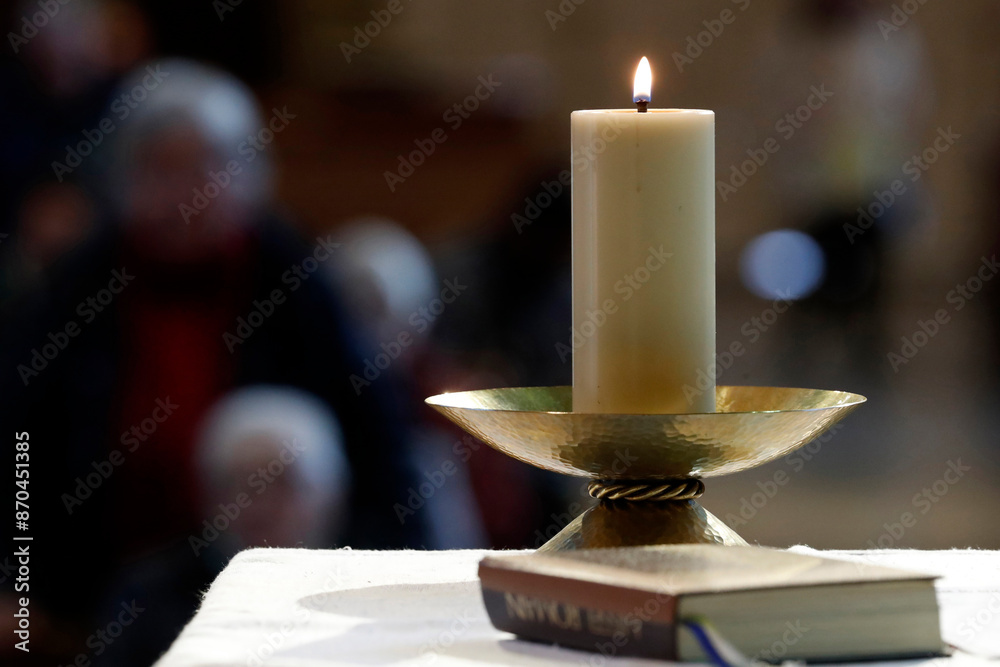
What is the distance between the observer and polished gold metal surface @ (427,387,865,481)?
1.39 ft

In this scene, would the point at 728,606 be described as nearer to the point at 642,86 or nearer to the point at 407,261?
the point at 642,86

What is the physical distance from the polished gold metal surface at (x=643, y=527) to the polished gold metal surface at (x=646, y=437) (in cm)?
2

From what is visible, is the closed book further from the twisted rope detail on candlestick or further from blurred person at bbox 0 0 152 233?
blurred person at bbox 0 0 152 233

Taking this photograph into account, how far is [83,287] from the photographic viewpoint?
62.8 inches

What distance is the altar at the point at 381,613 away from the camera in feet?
1.19

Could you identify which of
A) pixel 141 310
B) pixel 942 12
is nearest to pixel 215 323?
pixel 141 310

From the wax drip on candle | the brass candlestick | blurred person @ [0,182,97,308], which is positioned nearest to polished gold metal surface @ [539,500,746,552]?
the brass candlestick

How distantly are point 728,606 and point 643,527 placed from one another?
144 millimetres

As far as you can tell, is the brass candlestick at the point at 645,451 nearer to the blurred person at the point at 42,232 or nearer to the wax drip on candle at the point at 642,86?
the wax drip on candle at the point at 642,86

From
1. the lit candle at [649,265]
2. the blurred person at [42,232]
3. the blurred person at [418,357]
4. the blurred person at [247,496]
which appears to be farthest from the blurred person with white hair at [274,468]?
the lit candle at [649,265]

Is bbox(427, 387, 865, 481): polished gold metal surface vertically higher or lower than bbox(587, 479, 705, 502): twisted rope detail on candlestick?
higher

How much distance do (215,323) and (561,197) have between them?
0.72m

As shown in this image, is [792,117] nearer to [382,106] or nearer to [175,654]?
[382,106]

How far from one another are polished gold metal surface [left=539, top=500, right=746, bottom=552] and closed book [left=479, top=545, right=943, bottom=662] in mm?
94
